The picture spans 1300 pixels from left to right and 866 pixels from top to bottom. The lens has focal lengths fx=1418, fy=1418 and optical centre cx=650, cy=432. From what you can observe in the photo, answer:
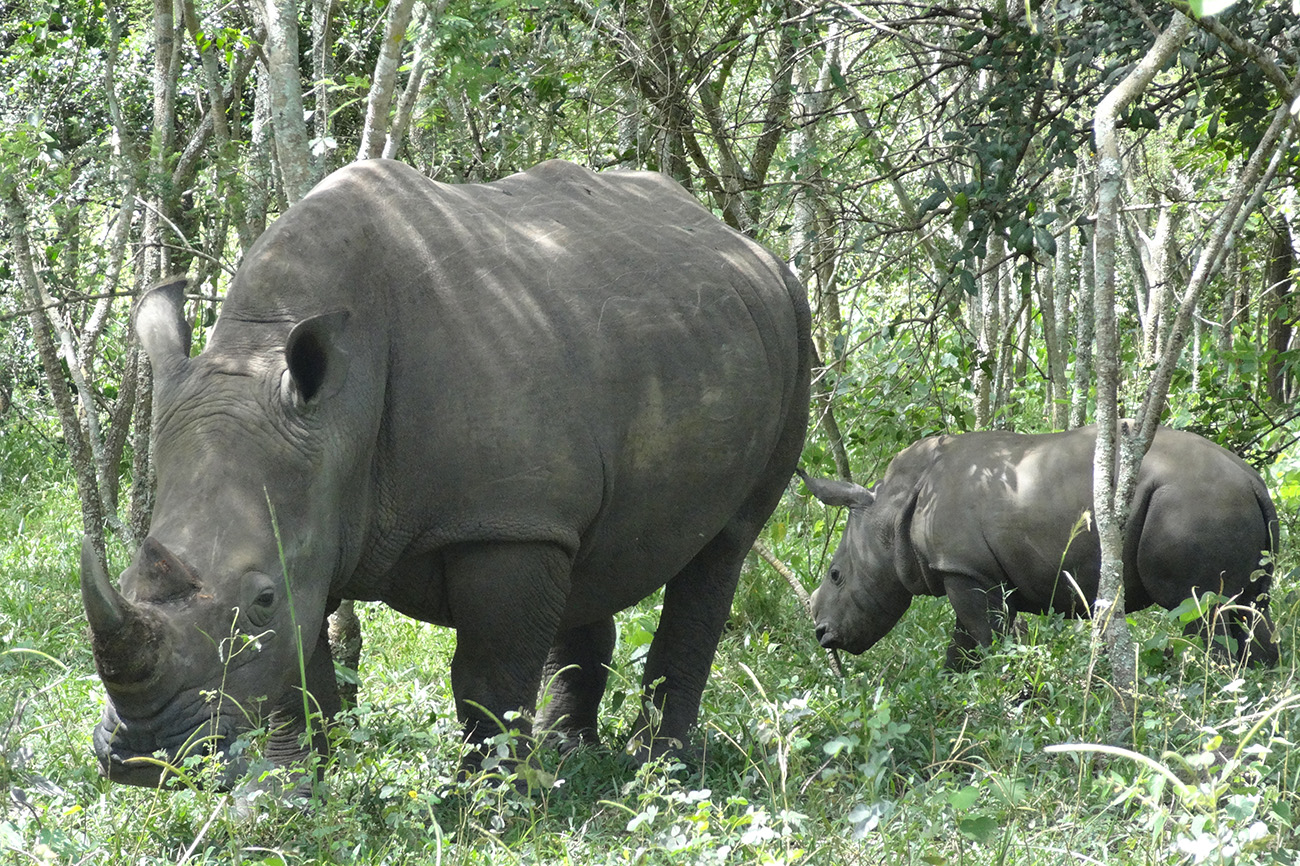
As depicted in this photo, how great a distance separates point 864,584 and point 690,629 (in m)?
1.53

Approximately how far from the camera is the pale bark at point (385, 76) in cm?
489

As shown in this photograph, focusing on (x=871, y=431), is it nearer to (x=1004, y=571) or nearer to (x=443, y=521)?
(x=1004, y=571)

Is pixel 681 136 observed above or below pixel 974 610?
above

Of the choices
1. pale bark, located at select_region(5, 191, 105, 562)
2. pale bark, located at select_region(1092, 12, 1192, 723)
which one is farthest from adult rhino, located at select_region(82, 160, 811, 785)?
pale bark, located at select_region(5, 191, 105, 562)

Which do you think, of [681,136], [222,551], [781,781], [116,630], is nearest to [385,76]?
[681,136]

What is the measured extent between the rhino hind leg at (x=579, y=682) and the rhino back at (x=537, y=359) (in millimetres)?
609

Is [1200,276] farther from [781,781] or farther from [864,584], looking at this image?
[864,584]

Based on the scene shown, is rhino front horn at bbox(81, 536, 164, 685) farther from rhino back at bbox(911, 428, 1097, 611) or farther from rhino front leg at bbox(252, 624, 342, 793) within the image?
rhino back at bbox(911, 428, 1097, 611)

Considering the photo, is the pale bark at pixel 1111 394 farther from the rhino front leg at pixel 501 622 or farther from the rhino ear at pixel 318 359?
the rhino ear at pixel 318 359

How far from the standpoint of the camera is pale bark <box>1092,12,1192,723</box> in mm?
3910

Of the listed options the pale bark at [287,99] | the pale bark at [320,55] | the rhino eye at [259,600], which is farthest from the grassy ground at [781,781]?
the pale bark at [320,55]

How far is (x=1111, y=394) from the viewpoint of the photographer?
160 inches

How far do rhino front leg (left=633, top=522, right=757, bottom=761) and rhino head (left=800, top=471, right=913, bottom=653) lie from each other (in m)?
1.35

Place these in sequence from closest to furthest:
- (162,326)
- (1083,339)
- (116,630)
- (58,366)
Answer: (116,630), (162,326), (1083,339), (58,366)
